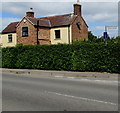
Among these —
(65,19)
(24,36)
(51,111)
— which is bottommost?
(51,111)

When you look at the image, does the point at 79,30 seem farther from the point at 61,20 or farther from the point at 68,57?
the point at 68,57

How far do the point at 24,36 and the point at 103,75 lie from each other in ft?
78.3

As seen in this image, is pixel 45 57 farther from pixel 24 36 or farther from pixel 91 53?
pixel 24 36

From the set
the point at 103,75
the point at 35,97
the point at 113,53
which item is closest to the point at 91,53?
the point at 113,53

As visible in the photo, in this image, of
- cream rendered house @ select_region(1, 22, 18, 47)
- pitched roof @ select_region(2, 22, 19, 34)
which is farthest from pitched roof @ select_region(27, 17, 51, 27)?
pitched roof @ select_region(2, 22, 19, 34)

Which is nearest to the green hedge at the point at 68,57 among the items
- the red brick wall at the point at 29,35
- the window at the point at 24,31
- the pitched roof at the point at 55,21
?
the red brick wall at the point at 29,35

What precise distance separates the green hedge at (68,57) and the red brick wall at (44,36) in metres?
12.3

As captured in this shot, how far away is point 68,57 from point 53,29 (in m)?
18.5

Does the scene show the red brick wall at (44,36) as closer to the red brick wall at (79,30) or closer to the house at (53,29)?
the house at (53,29)

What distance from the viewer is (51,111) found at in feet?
21.7

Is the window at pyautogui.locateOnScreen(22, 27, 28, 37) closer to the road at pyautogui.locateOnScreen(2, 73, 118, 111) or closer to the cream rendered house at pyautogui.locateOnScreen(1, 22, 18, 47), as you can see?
the cream rendered house at pyautogui.locateOnScreen(1, 22, 18, 47)

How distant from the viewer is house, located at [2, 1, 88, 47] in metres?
36.2

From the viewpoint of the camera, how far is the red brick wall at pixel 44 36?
36688 mm

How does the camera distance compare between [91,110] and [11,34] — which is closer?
[91,110]
